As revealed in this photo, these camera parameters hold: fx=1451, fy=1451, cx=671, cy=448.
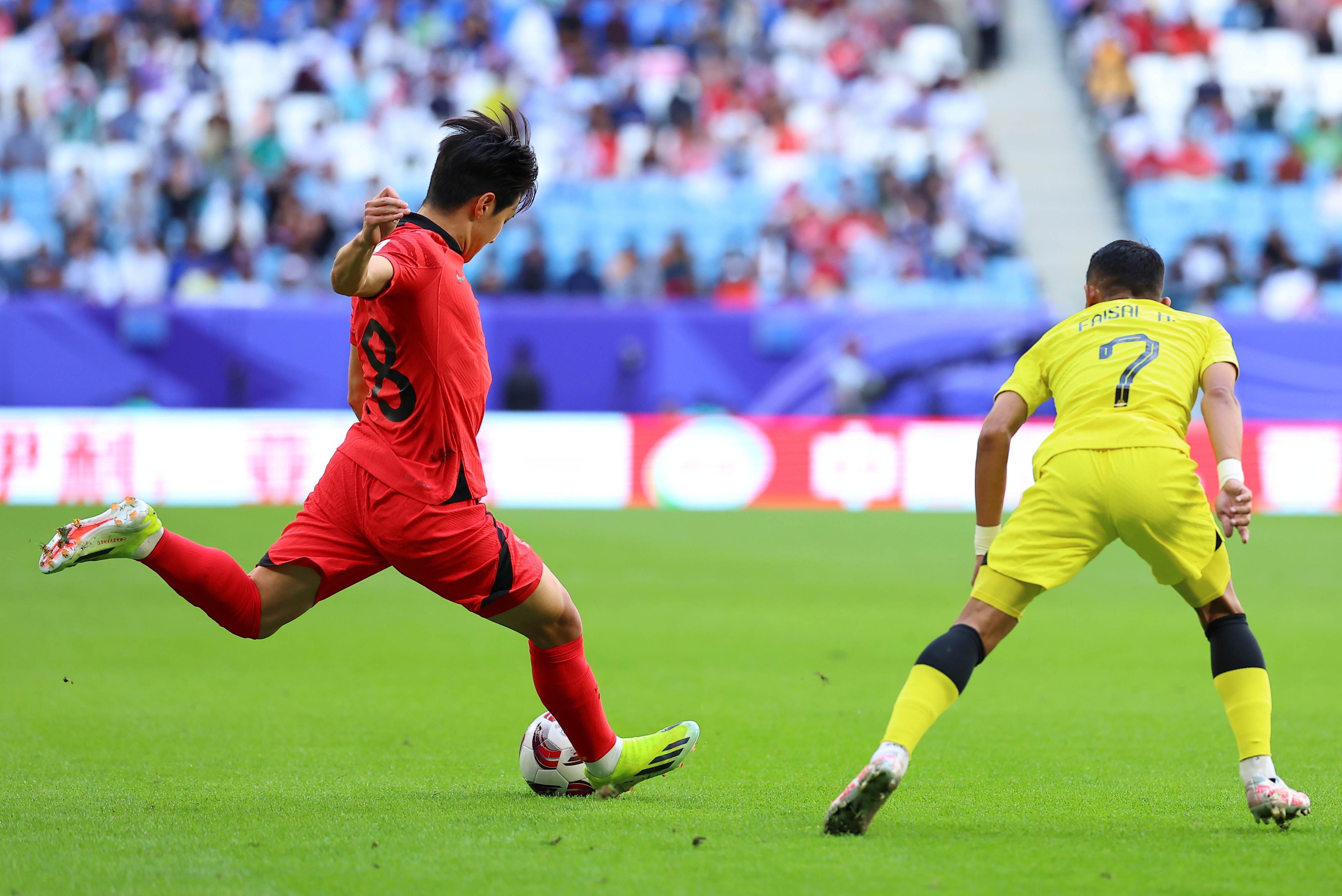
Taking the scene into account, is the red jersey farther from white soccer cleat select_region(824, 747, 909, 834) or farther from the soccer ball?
white soccer cleat select_region(824, 747, 909, 834)

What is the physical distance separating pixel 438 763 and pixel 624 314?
513 inches

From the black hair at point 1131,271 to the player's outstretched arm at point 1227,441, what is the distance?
1.15ft

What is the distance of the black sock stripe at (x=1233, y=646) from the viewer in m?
4.30

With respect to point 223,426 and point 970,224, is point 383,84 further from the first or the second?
point 970,224

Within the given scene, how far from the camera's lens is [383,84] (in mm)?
20906

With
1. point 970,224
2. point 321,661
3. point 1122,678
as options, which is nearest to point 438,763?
point 321,661

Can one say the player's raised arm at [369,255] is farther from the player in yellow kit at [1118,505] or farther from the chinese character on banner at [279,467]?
the chinese character on banner at [279,467]

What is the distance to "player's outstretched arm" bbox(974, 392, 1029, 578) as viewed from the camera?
421 centimetres

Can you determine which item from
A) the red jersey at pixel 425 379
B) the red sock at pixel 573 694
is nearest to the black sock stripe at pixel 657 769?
the red sock at pixel 573 694

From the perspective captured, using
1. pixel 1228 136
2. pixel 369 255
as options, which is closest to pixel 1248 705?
pixel 369 255

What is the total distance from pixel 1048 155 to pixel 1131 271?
19757mm

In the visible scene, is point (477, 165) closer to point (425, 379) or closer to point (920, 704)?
point (425, 379)

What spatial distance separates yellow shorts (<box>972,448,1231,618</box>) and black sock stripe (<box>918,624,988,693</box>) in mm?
120

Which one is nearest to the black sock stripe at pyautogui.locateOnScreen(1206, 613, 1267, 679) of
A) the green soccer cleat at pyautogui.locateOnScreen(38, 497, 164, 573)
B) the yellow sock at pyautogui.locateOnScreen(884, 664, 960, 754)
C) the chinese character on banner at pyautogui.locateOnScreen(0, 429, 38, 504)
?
the yellow sock at pyautogui.locateOnScreen(884, 664, 960, 754)
